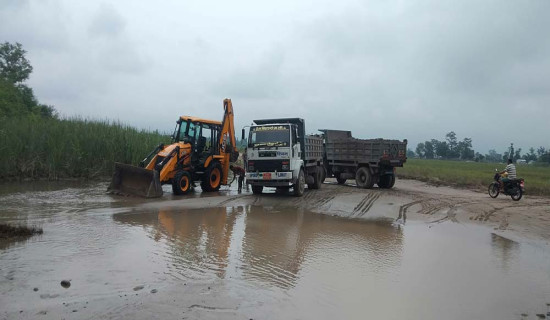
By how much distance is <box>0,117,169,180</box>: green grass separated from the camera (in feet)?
52.9

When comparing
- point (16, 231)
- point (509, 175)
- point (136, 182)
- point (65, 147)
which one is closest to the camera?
point (16, 231)

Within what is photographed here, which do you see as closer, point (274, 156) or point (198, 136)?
point (274, 156)

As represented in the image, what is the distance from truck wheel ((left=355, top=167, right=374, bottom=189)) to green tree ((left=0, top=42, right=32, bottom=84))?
123 ft

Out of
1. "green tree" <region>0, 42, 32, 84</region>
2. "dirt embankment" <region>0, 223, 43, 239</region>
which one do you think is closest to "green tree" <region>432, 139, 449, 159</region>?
"green tree" <region>0, 42, 32, 84</region>

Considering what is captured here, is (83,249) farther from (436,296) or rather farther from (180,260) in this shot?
(436,296)

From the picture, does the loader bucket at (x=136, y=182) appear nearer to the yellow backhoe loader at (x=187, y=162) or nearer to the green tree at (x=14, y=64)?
the yellow backhoe loader at (x=187, y=162)

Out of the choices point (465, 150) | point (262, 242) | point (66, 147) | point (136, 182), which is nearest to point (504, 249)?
point (262, 242)

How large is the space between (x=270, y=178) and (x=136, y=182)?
178 inches

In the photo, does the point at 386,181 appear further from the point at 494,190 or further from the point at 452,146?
the point at 452,146

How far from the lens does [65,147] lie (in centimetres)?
1752

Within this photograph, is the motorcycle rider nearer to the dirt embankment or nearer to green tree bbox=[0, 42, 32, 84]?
the dirt embankment

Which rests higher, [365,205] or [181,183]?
[181,183]

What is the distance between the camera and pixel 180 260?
20.3 feet

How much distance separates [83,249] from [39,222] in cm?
273
